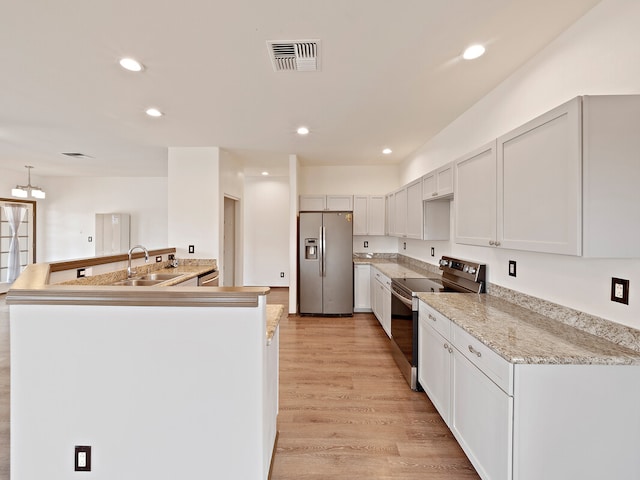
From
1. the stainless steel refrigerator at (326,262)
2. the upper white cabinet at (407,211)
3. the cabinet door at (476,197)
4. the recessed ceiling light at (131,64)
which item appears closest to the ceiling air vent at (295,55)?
the recessed ceiling light at (131,64)

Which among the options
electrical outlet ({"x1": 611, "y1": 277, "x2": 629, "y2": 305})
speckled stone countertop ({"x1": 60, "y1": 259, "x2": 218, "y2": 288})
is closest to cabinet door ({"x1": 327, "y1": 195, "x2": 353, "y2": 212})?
speckled stone countertop ({"x1": 60, "y1": 259, "x2": 218, "y2": 288})

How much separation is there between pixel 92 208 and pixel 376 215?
21.3 feet

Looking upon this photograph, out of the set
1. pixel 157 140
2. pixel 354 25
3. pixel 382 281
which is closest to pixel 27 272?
pixel 354 25

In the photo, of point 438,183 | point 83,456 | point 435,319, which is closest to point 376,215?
point 438,183

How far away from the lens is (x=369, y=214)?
5.21m

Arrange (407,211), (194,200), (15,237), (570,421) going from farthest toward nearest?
(15,237) → (194,200) → (407,211) → (570,421)

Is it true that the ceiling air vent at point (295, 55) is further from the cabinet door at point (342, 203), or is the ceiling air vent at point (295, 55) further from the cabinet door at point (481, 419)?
the cabinet door at point (342, 203)

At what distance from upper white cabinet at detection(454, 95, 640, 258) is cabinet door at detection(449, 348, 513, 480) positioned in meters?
0.77

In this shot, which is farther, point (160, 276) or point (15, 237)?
point (15, 237)

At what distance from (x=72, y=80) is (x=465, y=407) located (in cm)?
373

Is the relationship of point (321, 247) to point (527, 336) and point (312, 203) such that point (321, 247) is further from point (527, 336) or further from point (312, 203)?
point (527, 336)

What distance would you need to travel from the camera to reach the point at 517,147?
1759 millimetres

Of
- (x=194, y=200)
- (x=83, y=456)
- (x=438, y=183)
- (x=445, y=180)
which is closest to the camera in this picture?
(x=83, y=456)

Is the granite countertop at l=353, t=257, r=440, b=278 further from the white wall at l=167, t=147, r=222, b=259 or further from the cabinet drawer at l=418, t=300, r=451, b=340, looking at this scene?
the white wall at l=167, t=147, r=222, b=259
